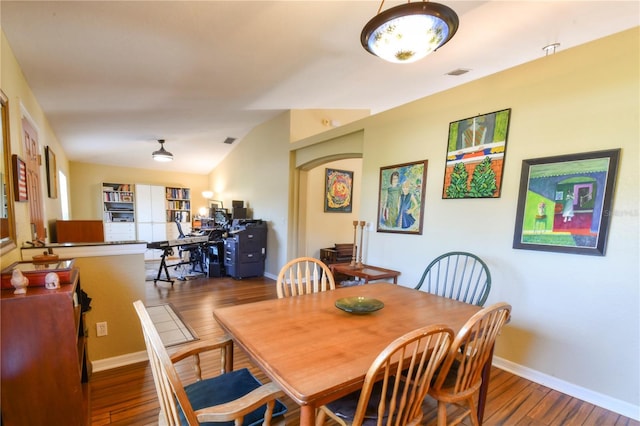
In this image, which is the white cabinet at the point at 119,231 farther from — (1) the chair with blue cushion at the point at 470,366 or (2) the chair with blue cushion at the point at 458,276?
(1) the chair with blue cushion at the point at 470,366

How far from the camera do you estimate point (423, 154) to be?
109 inches

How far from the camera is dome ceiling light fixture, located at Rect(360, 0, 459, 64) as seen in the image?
1213 mm

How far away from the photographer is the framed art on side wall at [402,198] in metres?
2.81

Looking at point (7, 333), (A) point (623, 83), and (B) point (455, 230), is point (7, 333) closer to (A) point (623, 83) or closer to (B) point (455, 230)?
(B) point (455, 230)

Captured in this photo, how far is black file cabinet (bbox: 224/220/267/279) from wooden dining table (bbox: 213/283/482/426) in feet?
11.0

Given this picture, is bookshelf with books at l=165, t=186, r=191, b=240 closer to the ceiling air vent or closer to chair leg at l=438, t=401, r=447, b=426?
the ceiling air vent

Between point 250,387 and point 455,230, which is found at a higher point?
point 455,230

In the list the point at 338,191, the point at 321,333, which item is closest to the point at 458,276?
the point at 321,333

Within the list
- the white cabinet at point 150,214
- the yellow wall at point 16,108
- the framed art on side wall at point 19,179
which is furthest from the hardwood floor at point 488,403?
the white cabinet at point 150,214

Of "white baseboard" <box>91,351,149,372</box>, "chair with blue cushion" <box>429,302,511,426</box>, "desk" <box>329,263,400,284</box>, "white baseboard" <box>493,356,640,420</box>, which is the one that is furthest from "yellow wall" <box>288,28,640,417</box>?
"white baseboard" <box>91,351,149,372</box>

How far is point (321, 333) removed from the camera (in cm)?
126

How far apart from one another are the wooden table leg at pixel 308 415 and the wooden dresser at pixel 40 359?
4.07ft

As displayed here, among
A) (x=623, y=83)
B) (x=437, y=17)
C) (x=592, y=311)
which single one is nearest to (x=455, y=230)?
(x=592, y=311)

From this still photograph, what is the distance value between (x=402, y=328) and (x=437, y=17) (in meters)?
1.50
